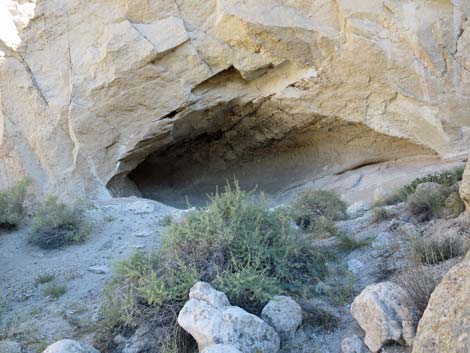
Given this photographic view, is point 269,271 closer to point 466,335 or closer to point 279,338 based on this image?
point 279,338

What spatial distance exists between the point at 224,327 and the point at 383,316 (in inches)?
32.8

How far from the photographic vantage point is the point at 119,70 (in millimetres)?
7781

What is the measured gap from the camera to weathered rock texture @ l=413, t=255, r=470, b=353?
2.01 meters

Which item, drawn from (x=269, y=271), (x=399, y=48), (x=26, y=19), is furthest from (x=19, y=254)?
(x=399, y=48)

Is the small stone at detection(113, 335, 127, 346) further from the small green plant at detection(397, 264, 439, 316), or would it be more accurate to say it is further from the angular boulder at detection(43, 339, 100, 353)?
the small green plant at detection(397, 264, 439, 316)

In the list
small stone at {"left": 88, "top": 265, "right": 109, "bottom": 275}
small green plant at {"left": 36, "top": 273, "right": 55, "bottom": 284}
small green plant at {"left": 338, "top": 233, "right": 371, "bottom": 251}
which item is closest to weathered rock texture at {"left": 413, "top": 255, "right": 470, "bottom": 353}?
small green plant at {"left": 338, "top": 233, "right": 371, "bottom": 251}

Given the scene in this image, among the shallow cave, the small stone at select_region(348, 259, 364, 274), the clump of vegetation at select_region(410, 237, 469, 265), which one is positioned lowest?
the shallow cave

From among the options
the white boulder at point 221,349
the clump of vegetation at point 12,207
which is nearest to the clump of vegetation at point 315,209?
the white boulder at point 221,349

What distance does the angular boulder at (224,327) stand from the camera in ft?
9.57

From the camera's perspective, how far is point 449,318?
2098 millimetres

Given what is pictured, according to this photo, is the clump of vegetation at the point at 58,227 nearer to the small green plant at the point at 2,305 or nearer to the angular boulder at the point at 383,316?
the small green plant at the point at 2,305

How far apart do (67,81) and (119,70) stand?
0.87 metres

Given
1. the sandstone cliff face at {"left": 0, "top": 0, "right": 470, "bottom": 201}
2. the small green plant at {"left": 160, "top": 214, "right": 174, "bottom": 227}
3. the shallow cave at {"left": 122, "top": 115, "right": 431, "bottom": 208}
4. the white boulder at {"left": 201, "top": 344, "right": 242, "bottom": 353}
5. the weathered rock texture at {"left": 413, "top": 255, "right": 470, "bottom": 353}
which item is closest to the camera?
the weathered rock texture at {"left": 413, "top": 255, "right": 470, "bottom": 353}

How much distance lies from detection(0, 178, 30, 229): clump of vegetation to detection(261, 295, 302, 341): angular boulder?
3.61 m
